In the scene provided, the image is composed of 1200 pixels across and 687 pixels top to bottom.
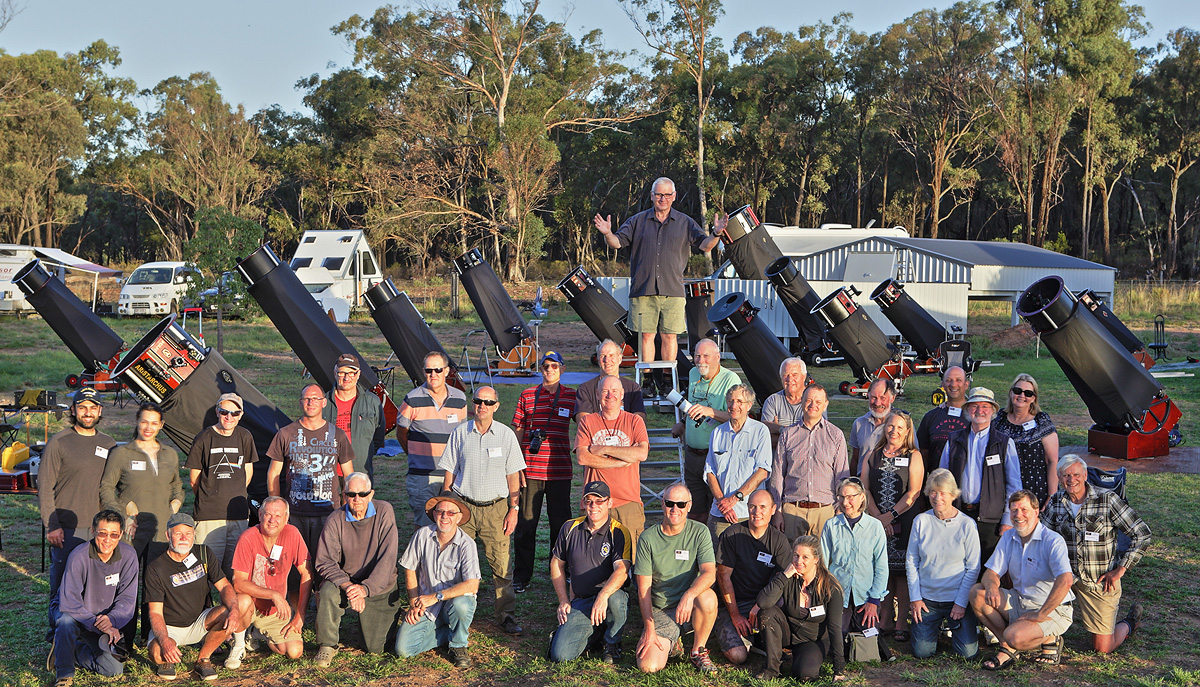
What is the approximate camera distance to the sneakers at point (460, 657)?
19.3 feet

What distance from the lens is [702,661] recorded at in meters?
5.73

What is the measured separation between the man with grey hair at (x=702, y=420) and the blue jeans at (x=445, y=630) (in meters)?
2.02

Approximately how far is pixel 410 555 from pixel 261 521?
100 cm

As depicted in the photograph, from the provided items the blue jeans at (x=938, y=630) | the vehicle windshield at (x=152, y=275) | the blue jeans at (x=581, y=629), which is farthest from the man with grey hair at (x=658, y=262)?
the vehicle windshield at (x=152, y=275)

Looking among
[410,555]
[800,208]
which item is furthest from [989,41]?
[410,555]

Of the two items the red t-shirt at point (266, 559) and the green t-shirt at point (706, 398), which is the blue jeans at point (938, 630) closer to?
the green t-shirt at point (706, 398)

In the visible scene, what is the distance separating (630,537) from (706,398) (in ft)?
4.45

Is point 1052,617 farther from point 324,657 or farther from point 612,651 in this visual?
point 324,657

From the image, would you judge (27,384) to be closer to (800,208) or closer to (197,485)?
(197,485)

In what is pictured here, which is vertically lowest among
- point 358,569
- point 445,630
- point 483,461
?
point 445,630

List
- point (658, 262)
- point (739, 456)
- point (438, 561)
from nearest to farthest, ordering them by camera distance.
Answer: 1. point (438, 561)
2. point (739, 456)
3. point (658, 262)

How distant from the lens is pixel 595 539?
6.16 metres

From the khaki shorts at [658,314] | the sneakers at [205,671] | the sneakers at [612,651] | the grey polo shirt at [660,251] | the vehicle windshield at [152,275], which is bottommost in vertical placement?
the sneakers at [205,671]

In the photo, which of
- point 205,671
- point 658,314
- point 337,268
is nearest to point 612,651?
point 205,671
